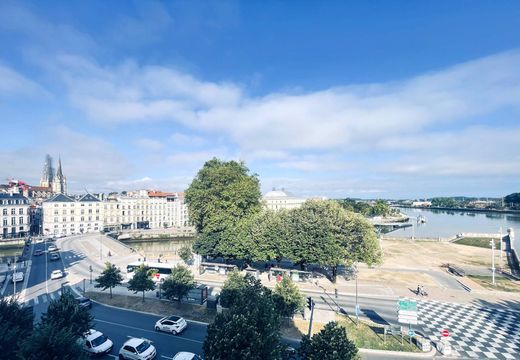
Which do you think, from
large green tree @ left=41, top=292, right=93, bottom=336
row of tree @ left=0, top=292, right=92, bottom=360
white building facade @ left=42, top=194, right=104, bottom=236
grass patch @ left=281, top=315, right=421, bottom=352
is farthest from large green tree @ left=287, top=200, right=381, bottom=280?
white building facade @ left=42, top=194, right=104, bottom=236

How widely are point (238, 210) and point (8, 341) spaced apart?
3556cm

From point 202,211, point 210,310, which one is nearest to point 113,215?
point 202,211

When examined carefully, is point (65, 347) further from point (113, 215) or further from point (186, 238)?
point (113, 215)

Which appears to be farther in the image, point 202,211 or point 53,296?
point 202,211

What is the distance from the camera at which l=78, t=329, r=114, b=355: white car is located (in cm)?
2178

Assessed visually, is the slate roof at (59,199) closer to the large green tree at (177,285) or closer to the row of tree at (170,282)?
the row of tree at (170,282)

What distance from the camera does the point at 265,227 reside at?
43.7 m

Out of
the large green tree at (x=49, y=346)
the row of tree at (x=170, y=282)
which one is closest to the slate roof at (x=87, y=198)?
the row of tree at (x=170, y=282)

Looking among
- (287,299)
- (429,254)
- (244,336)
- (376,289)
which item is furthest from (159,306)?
(429,254)

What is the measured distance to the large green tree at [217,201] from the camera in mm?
47984

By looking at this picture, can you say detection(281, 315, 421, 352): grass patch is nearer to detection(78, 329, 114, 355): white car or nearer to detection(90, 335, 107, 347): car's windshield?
detection(78, 329, 114, 355): white car

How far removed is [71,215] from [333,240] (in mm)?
93777

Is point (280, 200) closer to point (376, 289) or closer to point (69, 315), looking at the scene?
point (376, 289)

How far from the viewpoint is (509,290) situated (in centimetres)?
3738
